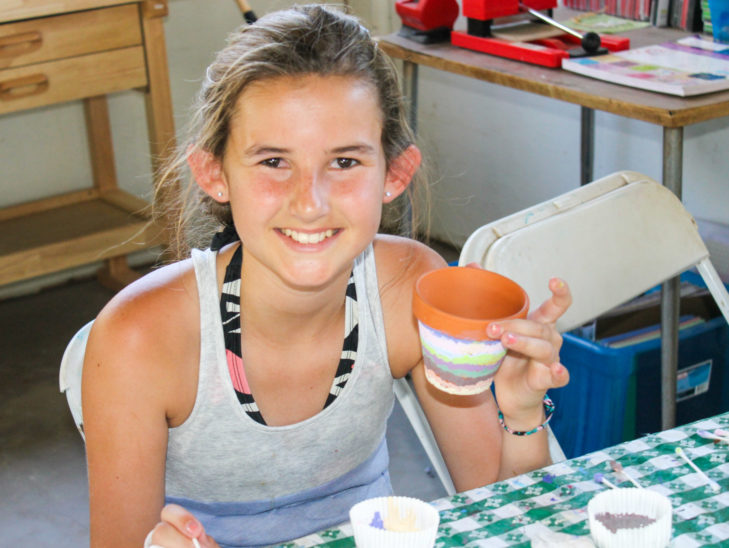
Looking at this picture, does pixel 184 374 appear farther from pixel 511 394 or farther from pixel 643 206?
pixel 643 206

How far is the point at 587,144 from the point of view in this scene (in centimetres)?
282

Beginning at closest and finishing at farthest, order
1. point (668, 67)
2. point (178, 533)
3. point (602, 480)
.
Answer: point (178, 533) < point (602, 480) < point (668, 67)

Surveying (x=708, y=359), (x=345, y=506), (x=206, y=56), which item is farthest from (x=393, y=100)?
(x=206, y=56)

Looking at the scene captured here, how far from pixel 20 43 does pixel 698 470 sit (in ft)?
7.01

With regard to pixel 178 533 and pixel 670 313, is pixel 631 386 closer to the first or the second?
pixel 670 313

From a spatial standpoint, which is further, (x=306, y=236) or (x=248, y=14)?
(x=248, y=14)

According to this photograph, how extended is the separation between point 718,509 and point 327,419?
1.71ft

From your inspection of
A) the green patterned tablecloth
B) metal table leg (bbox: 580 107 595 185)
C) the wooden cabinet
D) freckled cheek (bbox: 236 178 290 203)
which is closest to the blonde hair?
freckled cheek (bbox: 236 178 290 203)

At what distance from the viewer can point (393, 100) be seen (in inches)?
51.7

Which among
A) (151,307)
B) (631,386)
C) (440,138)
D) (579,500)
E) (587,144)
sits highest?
(151,307)

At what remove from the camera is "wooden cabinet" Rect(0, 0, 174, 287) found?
2584 millimetres

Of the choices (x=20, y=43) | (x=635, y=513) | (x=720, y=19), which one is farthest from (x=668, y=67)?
(x=20, y=43)

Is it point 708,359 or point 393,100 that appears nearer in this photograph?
point 393,100

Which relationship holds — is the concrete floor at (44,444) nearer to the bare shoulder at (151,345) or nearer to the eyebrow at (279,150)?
the bare shoulder at (151,345)
